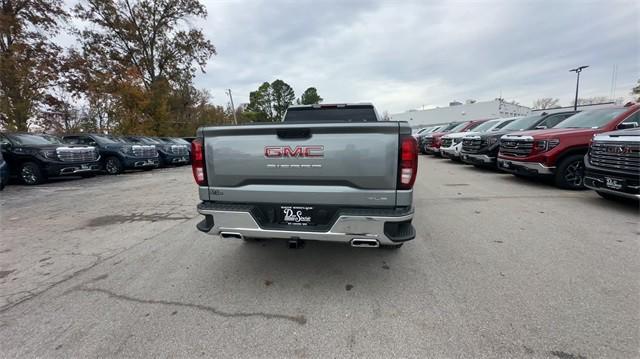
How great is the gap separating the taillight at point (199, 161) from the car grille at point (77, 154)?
9793 mm

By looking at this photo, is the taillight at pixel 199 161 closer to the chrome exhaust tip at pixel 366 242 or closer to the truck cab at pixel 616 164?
the chrome exhaust tip at pixel 366 242

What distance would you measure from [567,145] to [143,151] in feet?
48.7

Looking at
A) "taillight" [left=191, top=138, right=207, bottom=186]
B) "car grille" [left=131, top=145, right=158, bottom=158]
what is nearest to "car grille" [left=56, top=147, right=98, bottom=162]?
"car grille" [left=131, top=145, right=158, bottom=158]

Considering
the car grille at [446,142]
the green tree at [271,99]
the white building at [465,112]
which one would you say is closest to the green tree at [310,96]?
the green tree at [271,99]

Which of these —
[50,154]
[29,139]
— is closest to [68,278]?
[50,154]

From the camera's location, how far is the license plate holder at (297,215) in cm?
261

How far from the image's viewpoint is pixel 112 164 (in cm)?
1173

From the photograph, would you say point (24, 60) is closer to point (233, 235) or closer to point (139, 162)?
point (139, 162)

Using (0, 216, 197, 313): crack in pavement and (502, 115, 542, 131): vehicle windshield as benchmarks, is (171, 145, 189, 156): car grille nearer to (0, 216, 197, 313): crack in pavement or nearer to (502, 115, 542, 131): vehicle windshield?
(0, 216, 197, 313): crack in pavement

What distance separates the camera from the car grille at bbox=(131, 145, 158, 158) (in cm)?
1219

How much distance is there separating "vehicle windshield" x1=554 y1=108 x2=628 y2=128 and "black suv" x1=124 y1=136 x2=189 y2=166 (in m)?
16.0

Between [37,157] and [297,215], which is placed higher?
[37,157]

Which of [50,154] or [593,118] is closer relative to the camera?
[593,118]

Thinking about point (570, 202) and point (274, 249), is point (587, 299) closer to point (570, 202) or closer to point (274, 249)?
point (274, 249)
